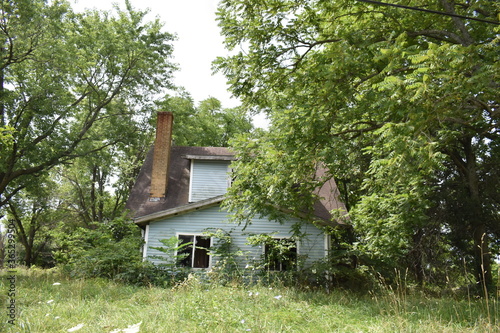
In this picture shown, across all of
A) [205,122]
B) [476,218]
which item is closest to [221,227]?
[476,218]

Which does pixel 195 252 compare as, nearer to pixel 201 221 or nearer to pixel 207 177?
pixel 201 221

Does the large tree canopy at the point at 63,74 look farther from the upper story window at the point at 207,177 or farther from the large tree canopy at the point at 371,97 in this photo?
the large tree canopy at the point at 371,97

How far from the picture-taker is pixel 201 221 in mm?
15891

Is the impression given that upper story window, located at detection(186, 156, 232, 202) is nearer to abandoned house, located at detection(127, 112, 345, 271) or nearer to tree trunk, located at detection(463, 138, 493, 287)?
abandoned house, located at detection(127, 112, 345, 271)

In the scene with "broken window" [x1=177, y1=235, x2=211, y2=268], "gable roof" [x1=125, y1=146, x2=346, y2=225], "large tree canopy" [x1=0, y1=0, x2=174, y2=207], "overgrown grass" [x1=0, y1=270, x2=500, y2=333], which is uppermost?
"large tree canopy" [x1=0, y1=0, x2=174, y2=207]

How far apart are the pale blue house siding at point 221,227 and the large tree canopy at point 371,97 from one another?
8.77 feet

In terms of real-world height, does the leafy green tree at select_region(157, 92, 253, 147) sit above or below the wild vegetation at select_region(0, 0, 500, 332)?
above

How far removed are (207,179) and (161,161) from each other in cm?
223

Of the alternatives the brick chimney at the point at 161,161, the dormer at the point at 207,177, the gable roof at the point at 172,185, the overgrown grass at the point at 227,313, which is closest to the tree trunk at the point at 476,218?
the overgrown grass at the point at 227,313

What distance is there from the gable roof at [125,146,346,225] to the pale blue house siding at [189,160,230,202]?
15.6 inches

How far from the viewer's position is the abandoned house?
15.3m

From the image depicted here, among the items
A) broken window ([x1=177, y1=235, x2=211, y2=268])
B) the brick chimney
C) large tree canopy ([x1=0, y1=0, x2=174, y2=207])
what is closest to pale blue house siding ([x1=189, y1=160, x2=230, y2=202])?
the brick chimney

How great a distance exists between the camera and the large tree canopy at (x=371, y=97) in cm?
665

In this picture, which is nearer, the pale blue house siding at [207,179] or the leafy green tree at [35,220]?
the pale blue house siding at [207,179]
